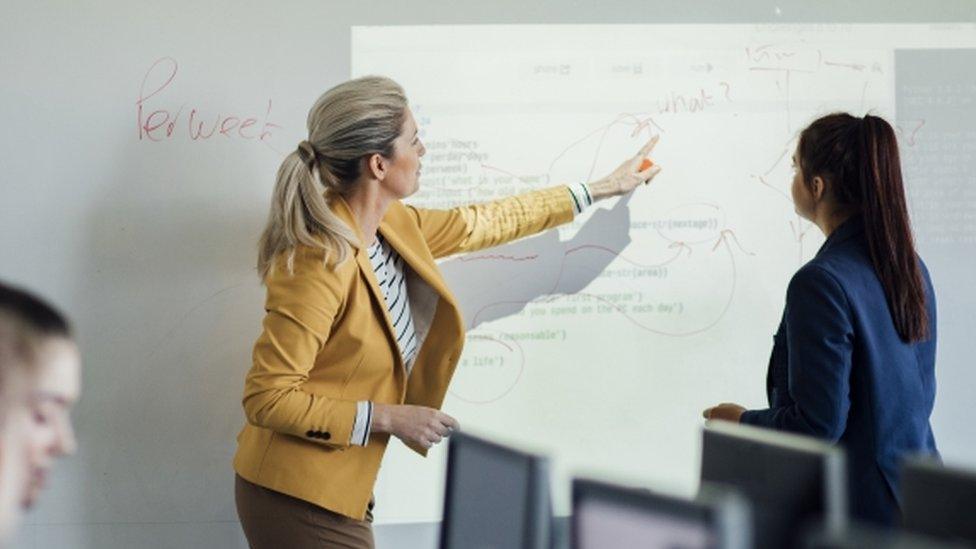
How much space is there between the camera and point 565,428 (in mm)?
2971

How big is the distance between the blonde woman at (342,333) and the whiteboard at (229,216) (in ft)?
1.06

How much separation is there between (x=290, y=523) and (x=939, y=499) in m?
1.44

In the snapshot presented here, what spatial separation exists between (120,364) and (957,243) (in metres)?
2.14

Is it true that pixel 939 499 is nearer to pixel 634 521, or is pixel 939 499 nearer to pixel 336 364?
pixel 634 521

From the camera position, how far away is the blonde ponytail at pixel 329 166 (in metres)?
2.37

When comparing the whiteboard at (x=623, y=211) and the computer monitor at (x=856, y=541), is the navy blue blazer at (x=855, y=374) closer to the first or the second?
the whiteboard at (x=623, y=211)

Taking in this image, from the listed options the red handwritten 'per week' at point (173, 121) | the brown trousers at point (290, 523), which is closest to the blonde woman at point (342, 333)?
the brown trousers at point (290, 523)

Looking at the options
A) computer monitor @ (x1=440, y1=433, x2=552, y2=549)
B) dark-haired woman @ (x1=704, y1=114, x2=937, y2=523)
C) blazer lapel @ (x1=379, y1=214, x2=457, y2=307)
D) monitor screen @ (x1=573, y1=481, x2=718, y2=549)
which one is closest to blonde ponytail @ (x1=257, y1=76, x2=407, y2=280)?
blazer lapel @ (x1=379, y1=214, x2=457, y2=307)

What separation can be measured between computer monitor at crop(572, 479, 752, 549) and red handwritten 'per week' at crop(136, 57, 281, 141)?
177cm

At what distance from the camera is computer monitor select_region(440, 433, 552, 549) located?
4.88 feet

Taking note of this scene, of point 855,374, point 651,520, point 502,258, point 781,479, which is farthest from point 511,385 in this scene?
point 651,520

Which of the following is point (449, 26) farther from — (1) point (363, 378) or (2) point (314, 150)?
(1) point (363, 378)

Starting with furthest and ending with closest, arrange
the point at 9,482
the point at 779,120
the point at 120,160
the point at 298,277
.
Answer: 1. the point at 779,120
2. the point at 120,160
3. the point at 298,277
4. the point at 9,482

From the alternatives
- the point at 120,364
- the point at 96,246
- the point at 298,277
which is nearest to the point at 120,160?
the point at 96,246
